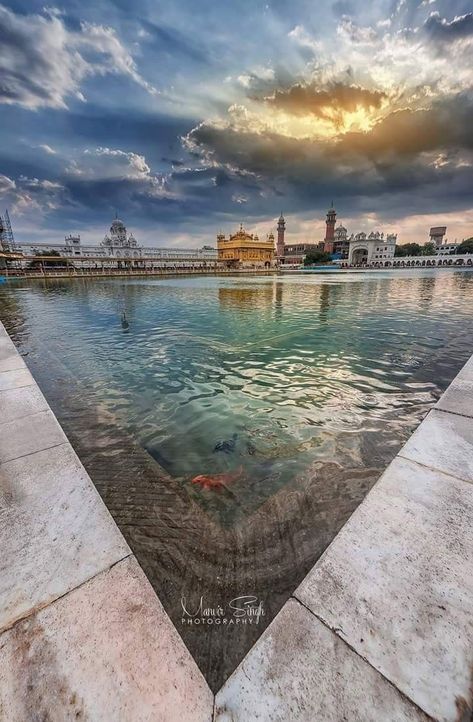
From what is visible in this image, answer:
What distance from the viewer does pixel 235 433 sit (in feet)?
12.3

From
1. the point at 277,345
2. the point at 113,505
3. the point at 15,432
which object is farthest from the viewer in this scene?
the point at 277,345

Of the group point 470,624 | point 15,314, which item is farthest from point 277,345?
point 15,314

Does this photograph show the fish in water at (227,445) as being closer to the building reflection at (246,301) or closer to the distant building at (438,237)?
the building reflection at (246,301)

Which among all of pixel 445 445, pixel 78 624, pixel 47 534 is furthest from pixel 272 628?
pixel 445 445

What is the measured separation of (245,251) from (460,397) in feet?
350

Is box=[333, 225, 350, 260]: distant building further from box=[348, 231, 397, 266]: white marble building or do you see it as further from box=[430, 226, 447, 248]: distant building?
box=[430, 226, 447, 248]: distant building

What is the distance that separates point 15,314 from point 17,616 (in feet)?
49.6

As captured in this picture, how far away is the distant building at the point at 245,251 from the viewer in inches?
4060

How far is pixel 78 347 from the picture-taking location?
7867mm

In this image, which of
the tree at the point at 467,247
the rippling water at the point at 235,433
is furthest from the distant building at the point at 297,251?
the rippling water at the point at 235,433

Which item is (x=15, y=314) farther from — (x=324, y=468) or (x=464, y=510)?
(x=464, y=510)

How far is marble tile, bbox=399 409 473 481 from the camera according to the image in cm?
235

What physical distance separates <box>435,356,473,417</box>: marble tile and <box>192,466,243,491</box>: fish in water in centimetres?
239

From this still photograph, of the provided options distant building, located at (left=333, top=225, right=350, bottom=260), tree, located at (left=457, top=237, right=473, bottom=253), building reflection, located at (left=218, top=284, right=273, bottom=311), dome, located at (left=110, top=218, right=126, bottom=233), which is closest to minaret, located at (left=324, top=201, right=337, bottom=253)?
distant building, located at (left=333, top=225, right=350, bottom=260)
